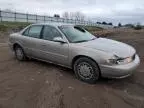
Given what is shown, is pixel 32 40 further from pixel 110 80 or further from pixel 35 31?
pixel 110 80

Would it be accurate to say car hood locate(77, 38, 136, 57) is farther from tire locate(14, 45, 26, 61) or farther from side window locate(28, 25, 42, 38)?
tire locate(14, 45, 26, 61)

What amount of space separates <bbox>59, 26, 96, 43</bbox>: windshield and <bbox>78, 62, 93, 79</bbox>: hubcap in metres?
0.83

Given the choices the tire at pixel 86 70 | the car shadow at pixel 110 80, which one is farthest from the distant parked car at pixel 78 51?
the car shadow at pixel 110 80

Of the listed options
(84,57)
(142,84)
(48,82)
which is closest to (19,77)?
(48,82)

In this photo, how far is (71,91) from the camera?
4.91 meters

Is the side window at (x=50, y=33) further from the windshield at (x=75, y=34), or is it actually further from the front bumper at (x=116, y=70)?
the front bumper at (x=116, y=70)

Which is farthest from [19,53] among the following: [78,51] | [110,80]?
[110,80]

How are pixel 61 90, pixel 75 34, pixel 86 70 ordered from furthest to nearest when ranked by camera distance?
pixel 75 34, pixel 86 70, pixel 61 90

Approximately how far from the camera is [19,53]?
7629 millimetres

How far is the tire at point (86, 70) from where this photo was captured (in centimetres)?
530

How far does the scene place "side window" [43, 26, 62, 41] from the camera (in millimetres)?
6343

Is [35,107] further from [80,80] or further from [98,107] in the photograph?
[80,80]

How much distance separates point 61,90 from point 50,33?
2.22 metres

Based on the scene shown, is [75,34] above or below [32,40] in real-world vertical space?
above
